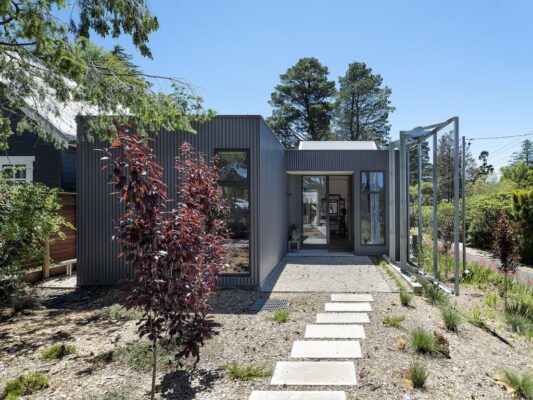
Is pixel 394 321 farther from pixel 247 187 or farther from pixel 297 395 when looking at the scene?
pixel 247 187

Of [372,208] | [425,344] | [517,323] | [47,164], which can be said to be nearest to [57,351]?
[425,344]

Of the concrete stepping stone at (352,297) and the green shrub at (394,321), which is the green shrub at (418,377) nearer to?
the green shrub at (394,321)

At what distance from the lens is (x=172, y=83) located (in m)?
7.89

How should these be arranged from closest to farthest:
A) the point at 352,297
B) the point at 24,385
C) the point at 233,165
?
the point at 24,385
the point at 352,297
the point at 233,165

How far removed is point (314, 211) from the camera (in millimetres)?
13984

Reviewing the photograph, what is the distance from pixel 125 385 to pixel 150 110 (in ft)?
16.7

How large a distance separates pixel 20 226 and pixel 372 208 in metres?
9.53

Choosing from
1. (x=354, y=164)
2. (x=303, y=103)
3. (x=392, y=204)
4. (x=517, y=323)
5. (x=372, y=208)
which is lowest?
(x=517, y=323)

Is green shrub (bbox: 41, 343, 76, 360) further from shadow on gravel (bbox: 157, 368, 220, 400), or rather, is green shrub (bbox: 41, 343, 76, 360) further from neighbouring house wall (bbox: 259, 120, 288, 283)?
neighbouring house wall (bbox: 259, 120, 288, 283)

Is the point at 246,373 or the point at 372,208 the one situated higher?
the point at 372,208

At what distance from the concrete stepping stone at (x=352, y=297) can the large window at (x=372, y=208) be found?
5.55m

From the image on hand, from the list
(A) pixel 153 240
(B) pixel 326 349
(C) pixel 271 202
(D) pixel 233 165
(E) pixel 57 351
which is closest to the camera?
(A) pixel 153 240

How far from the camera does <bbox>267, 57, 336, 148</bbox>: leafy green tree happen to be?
29547 mm

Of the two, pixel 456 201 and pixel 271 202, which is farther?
pixel 271 202
